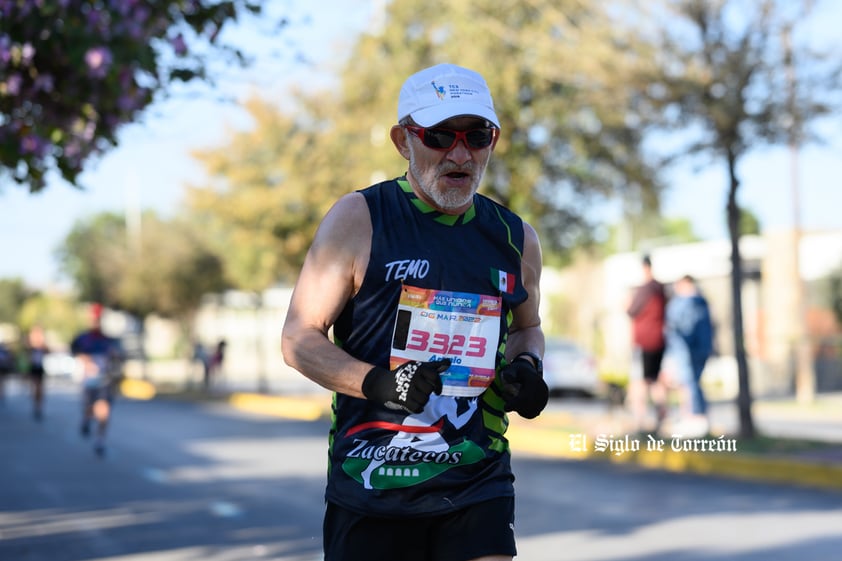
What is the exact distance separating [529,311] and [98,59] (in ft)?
20.1

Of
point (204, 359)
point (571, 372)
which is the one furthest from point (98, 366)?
point (204, 359)

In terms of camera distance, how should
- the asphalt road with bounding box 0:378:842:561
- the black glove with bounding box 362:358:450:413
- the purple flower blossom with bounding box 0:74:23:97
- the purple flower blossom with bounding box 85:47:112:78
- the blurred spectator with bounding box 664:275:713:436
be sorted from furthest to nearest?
the blurred spectator with bounding box 664:275:713:436
the purple flower blossom with bounding box 0:74:23:97
the purple flower blossom with bounding box 85:47:112:78
the asphalt road with bounding box 0:378:842:561
the black glove with bounding box 362:358:450:413

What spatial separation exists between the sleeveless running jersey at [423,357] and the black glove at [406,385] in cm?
13

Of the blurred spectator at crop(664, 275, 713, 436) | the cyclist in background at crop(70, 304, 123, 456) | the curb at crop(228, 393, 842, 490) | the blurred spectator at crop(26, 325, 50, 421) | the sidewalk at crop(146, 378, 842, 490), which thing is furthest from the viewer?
the blurred spectator at crop(26, 325, 50, 421)

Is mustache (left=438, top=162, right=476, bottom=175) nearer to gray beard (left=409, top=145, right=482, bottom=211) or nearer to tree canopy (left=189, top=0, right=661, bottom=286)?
gray beard (left=409, top=145, right=482, bottom=211)

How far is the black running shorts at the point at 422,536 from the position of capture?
341 cm

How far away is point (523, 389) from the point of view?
Answer: 344 cm

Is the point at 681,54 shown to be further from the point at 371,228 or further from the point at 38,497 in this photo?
the point at 371,228

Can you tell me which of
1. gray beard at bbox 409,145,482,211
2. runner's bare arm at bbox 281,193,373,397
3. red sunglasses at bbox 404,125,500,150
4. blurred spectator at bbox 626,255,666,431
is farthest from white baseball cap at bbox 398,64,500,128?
blurred spectator at bbox 626,255,666,431

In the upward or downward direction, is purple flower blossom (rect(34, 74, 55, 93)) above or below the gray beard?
Answer: above

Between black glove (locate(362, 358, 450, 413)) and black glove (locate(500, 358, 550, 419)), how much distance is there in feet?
0.69

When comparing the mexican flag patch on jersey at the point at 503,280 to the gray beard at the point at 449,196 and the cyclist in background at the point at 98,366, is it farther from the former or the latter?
the cyclist in background at the point at 98,366

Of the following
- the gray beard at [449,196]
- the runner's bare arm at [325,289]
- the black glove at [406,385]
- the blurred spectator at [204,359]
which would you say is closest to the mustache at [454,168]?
the gray beard at [449,196]

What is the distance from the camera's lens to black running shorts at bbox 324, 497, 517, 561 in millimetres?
3408
